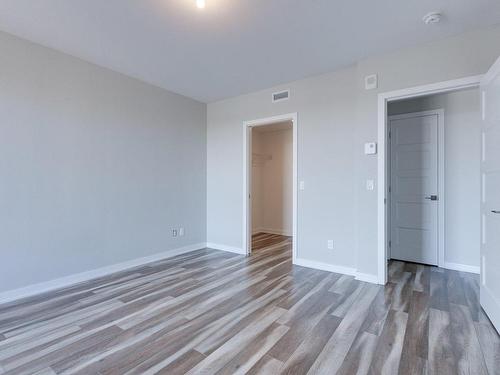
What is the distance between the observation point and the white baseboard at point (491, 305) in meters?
2.08

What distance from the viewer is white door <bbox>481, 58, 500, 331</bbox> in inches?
82.4

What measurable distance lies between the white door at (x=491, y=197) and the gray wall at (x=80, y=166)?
3908 mm

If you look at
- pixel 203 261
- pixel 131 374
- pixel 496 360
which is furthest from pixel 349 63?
pixel 131 374

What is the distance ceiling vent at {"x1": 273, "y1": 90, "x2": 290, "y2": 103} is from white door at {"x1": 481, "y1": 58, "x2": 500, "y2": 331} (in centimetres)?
229

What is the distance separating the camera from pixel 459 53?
270 centimetres

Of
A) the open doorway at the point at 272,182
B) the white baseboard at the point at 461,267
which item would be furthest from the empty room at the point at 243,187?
the open doorway at the point at 272,182

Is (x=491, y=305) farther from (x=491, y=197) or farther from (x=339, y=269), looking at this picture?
(x=339, y=269)

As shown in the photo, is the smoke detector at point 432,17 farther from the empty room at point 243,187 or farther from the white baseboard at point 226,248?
the white baseboard at point 226,248

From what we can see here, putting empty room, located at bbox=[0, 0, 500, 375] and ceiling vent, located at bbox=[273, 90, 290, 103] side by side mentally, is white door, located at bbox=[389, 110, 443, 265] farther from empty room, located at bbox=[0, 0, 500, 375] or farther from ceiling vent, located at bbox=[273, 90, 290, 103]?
ceiling vent, located at bbox=[273, 90, 290, 103]

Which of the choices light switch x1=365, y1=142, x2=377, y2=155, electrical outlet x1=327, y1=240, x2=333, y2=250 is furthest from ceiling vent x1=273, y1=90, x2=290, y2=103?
electrical outlet x1=327, y1=240, x2=333, y2=250

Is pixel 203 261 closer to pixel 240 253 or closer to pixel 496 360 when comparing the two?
pixel 240 253

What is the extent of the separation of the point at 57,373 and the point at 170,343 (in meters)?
0.69

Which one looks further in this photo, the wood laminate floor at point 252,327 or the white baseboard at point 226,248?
the white baseboard at point 226,248

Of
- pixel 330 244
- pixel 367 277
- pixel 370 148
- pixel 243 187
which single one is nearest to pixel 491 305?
pixel 367 277
